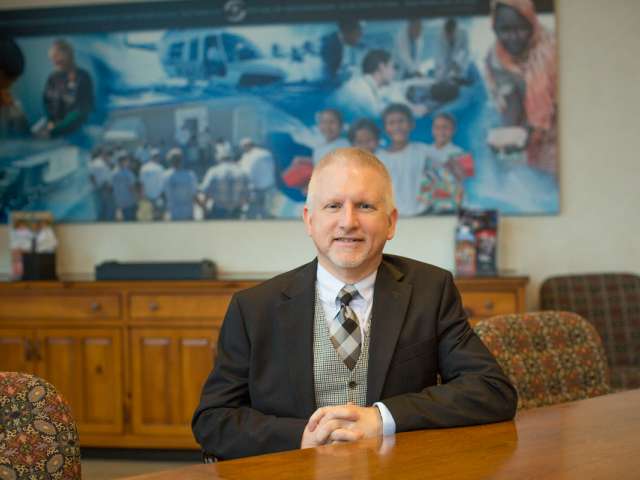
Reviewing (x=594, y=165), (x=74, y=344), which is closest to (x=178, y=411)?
(x=74, y=344)

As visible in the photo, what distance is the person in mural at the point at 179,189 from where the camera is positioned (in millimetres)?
5645

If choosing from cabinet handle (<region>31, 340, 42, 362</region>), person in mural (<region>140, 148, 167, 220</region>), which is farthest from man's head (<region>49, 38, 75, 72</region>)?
cabinet handle (<region>31, 340, 42, 362</region>)

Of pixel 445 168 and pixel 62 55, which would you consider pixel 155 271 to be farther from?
pixel 445 168

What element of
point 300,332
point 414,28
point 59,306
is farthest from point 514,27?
point 300,332

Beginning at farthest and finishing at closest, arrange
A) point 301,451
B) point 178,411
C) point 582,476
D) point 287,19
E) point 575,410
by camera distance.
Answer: point 287,19 → point 178,411 → point 575,410 → point 301,451 → point 582,476

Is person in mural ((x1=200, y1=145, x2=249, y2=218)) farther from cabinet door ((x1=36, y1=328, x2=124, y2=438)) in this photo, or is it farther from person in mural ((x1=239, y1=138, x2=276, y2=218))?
cabinet door ((x1=36, y1=328, x2=124, y2=438))

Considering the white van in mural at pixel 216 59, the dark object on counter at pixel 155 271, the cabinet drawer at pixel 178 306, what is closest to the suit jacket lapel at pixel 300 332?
the cabinet drawer at pixel 178 306

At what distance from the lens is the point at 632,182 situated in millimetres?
5375

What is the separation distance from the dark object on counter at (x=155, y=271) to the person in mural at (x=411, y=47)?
1631 millimetres

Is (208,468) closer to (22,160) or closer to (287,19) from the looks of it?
(287,19)

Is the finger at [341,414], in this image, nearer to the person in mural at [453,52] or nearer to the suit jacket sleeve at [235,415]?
the suit jacket sleeve at [235,415]

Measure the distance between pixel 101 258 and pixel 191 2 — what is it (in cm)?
166

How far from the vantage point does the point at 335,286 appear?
2.21 m

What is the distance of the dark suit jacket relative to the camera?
78.7 inches
